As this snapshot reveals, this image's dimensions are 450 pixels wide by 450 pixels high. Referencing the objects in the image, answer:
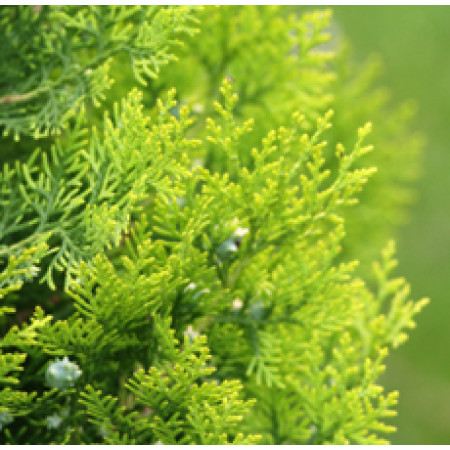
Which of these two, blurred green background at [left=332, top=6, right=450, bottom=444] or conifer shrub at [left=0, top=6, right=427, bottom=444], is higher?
blurred green background at [left=332, top=6, right=450, bottom=444]

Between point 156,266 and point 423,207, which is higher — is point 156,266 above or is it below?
below

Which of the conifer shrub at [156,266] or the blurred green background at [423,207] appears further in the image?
the blurred green background at [423,207]

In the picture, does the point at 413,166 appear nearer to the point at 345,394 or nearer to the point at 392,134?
the point at 392,134

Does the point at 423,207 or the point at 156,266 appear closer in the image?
the point at 156,266

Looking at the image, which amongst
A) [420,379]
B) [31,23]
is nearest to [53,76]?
[31,23]

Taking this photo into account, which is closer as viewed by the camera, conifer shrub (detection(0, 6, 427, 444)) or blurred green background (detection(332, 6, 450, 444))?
conifer shrub (detection(0, 6, 427, 444))

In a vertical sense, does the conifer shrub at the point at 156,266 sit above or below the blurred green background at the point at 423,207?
below
